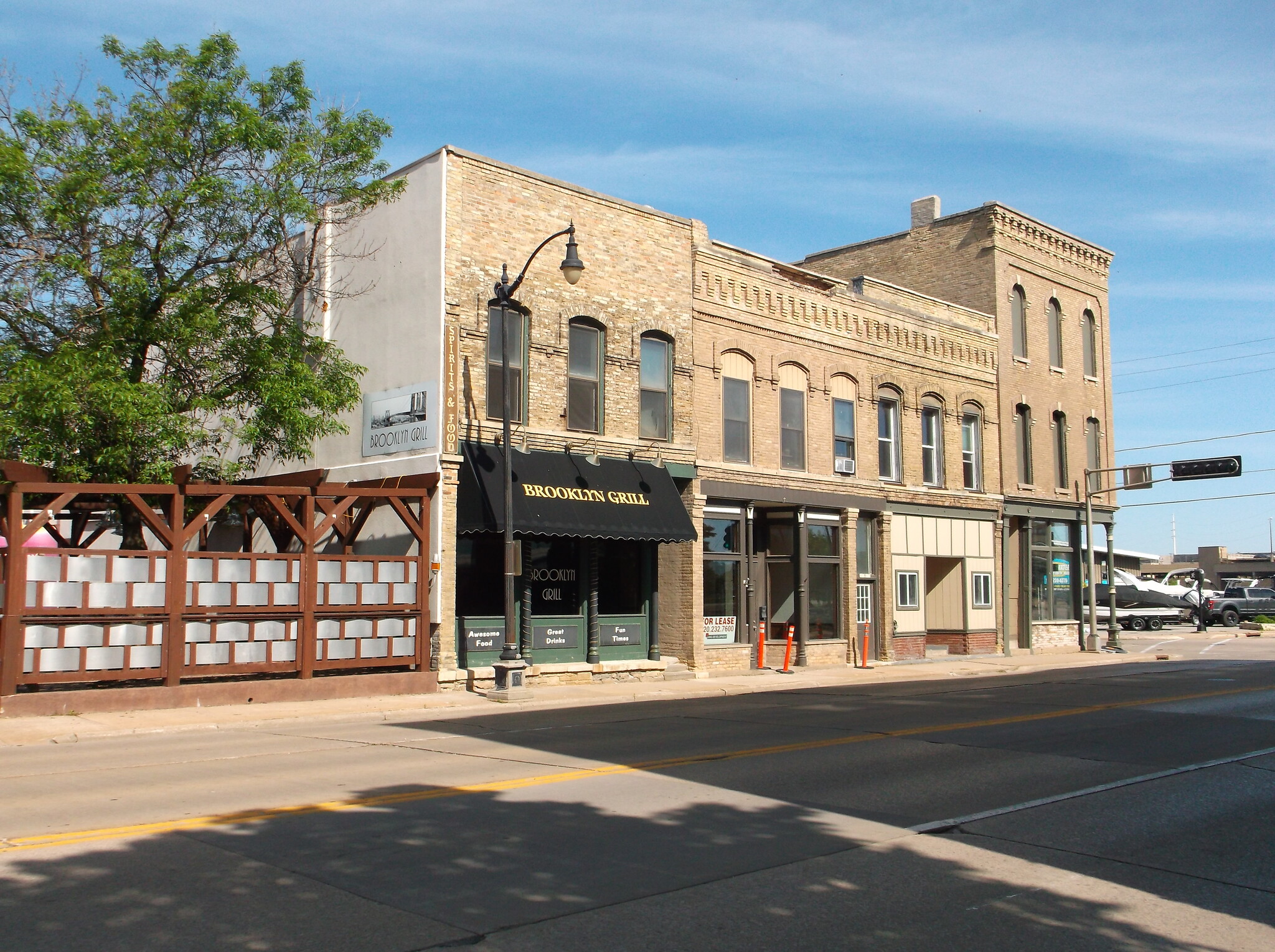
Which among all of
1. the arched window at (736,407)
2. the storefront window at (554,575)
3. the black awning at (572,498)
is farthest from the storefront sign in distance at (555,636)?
the arched window at (736,407)

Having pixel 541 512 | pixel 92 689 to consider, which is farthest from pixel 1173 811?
pixel 92 689

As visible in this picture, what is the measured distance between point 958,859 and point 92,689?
1337cm

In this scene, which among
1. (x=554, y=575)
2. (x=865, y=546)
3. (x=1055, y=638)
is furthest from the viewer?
(x=1055, y=638)

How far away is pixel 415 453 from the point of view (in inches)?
799

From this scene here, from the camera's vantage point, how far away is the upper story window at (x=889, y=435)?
29109 millimetres

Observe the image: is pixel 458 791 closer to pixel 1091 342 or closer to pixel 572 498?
pixel 572 498

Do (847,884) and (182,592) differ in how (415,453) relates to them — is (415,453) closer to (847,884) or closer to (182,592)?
(182,592)

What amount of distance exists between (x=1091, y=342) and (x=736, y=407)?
17.5 meters

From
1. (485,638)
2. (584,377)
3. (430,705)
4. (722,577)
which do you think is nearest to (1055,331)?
(722,577)

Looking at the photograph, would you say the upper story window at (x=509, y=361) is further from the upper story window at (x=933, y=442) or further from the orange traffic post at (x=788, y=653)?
the upper story window at (x=933, y=442)

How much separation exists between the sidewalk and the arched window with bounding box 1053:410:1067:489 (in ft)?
30.8

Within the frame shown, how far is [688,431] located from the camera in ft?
78.0

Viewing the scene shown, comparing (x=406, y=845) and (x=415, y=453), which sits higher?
(x=415, y=453)

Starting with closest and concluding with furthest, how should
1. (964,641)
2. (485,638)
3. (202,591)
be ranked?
(202,591) < (485,638) < (964,641)
